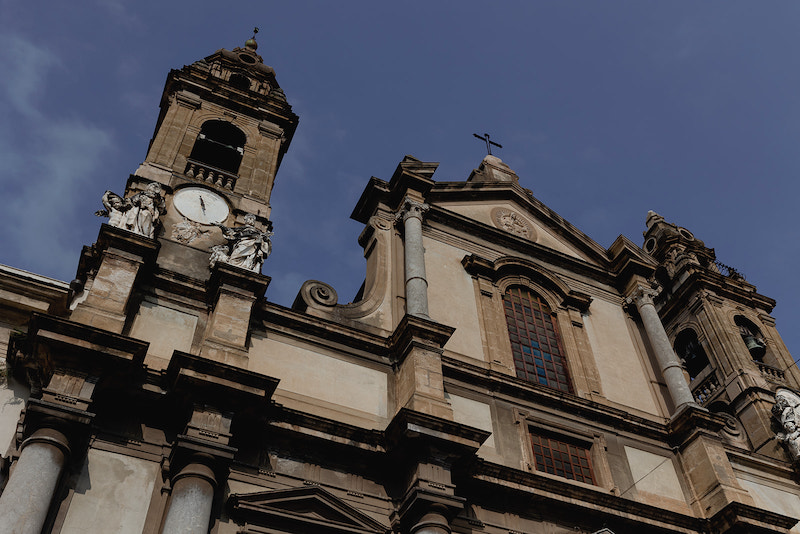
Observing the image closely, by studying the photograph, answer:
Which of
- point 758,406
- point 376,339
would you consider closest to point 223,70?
point 376,339

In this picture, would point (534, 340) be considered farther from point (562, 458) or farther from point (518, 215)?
point (518, 215)

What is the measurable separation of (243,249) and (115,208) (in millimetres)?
2314

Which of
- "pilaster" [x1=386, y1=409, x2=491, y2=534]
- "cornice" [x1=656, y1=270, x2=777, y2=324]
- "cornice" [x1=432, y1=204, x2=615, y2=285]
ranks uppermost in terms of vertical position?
"cornice" [x1=656, y1=270, x2=777, y2=324]

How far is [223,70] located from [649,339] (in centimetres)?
1277

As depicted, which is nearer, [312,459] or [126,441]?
[126,441]

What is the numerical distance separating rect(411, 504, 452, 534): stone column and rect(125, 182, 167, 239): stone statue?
6587 mm

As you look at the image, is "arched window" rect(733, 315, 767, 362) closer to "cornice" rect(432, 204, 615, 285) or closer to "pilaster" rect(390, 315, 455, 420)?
"cornice" rect(432, 204, 615, 285)

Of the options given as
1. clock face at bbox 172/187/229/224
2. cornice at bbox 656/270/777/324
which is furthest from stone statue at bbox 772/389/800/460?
clock face at bbox 172/187/229/224

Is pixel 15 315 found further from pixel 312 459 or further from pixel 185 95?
pixel 185 95

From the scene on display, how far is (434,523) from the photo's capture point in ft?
37.9

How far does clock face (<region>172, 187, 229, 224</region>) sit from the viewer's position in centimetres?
1543

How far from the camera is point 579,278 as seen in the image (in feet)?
66.1

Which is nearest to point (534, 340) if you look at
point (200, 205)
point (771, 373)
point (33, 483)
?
point (200, 205)

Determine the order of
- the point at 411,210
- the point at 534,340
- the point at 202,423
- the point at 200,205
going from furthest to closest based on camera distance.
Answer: the point at 411,210 < the point at 534,340 < the point at 200,205 < the point at 202,423
